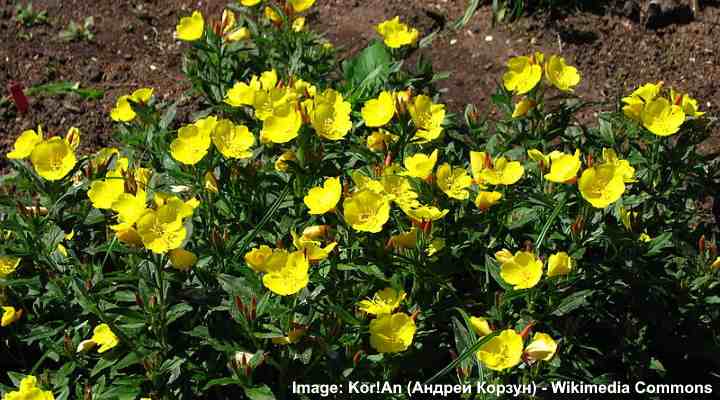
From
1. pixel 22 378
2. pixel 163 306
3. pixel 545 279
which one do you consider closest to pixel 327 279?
pixel 163 306

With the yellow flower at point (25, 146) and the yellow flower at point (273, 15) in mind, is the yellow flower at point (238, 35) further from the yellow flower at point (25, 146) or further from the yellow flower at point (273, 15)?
the yellow flower at point (25, 146)

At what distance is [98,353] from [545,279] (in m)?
1.65

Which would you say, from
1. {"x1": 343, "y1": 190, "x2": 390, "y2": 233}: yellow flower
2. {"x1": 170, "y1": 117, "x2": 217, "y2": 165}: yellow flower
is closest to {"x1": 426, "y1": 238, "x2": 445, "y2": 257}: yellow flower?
{"x1": 343, "y1": 190, "x2": 390, "y2": 233}: yellow flower

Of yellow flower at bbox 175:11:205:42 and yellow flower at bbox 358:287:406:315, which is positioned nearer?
yellow flower at bbox 358:287:406:315

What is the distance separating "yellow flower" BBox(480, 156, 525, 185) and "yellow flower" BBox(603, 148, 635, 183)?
1.06 ft

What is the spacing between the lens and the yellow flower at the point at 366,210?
257 cm

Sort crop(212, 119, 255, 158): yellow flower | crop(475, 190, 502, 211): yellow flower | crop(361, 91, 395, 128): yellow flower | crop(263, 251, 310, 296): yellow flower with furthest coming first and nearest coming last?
crop(361, 91, 395, 128): yellow flower, crop(212, 119, 255, 158): yellow flower, crop(475, 190, 502, 211): yellow flower, crop(263, 251, 310, 296): yellow flower

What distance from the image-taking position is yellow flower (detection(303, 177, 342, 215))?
2.66 meters

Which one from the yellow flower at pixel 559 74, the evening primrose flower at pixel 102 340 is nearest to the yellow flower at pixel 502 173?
the yellow flower at pixel 559 74

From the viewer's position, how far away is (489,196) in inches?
108

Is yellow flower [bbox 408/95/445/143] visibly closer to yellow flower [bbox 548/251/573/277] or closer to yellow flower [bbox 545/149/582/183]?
yellow flower [bbox 545/149/582/183]

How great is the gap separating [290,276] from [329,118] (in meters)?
0.74

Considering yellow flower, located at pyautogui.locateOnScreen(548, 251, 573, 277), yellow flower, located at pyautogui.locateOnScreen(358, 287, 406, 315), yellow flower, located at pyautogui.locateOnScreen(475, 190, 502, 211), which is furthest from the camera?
yellow flower, located at pyautogui.locateOnScreen(475, 190, 502, 211)

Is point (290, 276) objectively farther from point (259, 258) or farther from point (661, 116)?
point (661, 116)
